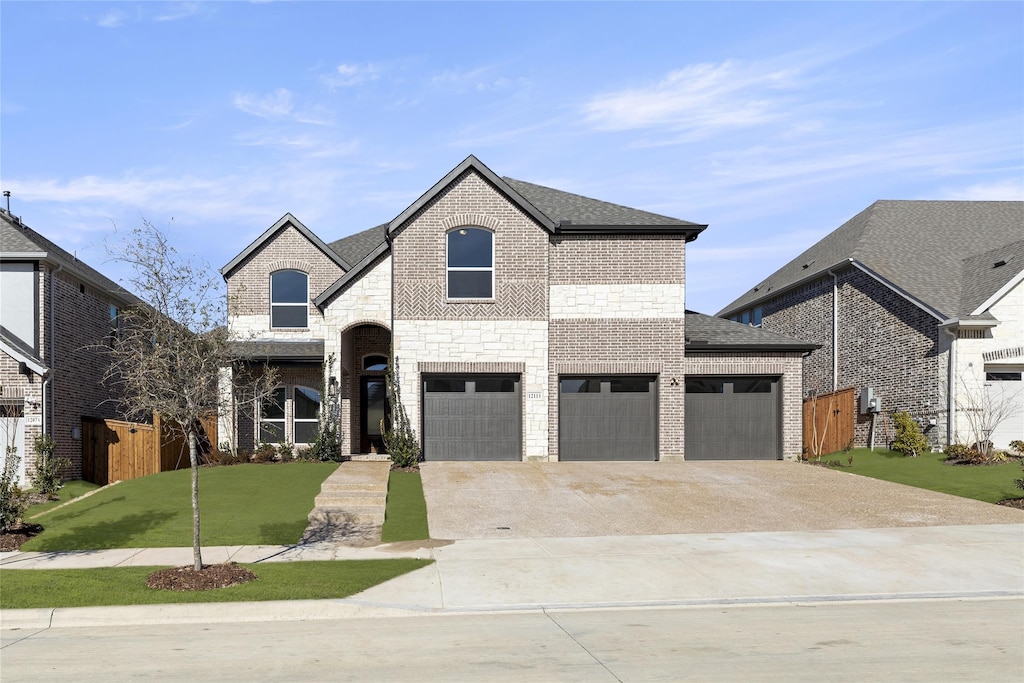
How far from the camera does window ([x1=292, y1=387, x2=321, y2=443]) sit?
25.3 metres

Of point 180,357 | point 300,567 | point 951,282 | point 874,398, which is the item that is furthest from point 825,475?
point 180,357

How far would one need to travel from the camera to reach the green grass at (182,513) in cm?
1395

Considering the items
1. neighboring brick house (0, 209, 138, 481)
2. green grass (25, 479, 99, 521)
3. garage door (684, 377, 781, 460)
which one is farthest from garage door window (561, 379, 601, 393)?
green grass (25, 479, 99, 521)

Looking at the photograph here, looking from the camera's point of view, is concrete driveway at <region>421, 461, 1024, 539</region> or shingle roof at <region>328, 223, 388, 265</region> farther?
shingle roof at <region>328, 223, 388, 265</region>

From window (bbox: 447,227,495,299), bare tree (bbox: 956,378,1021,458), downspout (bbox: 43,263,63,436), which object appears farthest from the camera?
window (bbox: 447,227,495,299)

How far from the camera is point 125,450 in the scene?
72.0ft

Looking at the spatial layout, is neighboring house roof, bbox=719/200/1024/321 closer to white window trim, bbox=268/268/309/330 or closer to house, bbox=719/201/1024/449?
house, bbox=719/201/1024/449

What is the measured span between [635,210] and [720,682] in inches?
778

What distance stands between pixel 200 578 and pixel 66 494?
1117 centimetres

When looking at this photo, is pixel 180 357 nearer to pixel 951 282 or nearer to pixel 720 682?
pixel 720 682

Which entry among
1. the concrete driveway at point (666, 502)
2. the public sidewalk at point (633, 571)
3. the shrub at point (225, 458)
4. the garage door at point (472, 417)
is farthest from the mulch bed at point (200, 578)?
the shrub at point (225, 458)

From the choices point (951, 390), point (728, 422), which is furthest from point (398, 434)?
point (951, 390)

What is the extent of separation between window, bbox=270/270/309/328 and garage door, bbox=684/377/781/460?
41.8 ft

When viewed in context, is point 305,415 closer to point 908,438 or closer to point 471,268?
point 471,268
